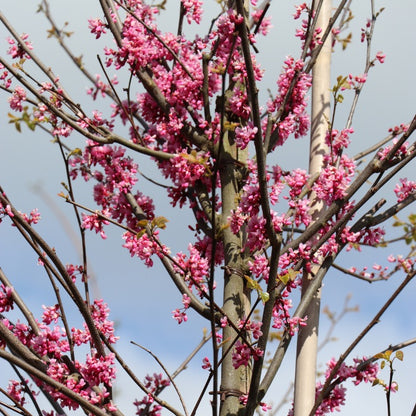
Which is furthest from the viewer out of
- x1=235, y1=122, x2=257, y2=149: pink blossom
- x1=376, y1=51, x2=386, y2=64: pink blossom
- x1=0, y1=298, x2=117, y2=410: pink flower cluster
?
x1=376, y1=51, x2=386, y2=64: pink blossom

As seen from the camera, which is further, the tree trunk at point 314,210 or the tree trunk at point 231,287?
the tree trunk at point 314,210

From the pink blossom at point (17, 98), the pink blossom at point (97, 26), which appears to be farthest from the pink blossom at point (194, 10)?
the pink blossom at point (17, 98)

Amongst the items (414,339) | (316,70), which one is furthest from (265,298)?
(316,70)

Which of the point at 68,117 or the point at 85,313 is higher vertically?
the point at 68,117

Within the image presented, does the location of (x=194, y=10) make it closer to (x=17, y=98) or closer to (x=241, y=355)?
(x=17, y=98)

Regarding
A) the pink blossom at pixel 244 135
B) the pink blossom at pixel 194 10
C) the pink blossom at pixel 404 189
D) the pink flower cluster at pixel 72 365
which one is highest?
the pink blossom at pixel 194 10

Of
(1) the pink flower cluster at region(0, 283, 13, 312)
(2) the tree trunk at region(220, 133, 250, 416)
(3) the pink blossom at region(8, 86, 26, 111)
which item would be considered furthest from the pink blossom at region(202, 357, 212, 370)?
(3) the pink blossom at region(8, 86, 26, 111)

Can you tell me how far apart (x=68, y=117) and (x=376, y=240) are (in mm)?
2137

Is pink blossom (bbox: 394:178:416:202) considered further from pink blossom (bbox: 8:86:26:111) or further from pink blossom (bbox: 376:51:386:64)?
pink blossom (bbox: 8:86:26:111)

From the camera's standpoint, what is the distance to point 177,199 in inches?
182

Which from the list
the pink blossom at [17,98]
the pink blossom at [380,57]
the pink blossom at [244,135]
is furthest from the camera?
the pink blossom at [380,57]

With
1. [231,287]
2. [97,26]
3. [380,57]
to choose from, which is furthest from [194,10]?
[231,287]

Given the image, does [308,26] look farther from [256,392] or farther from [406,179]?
[256,392]

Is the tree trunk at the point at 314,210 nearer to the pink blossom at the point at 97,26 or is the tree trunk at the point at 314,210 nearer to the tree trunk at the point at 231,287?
the tree trunk at the point at 231,287
